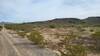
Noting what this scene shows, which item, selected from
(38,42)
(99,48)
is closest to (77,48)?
(99,48)

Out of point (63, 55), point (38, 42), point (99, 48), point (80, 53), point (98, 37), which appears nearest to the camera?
point (80, 53)

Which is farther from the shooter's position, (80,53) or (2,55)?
(2,55)

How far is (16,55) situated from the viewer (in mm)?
27750

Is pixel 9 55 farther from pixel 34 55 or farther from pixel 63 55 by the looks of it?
pixel 63 55

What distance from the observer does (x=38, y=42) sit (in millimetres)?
44469

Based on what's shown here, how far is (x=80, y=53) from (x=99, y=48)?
13.7m

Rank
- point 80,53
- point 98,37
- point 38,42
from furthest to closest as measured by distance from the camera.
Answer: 1. point 38,42
2. point 98,37
3. point 80,53

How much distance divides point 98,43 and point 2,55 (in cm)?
1498

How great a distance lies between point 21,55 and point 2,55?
6.89ft

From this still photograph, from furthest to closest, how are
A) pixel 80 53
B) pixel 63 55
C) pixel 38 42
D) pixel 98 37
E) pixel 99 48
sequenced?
1. pixel 38 42
2. pixel 98 37
3. pixel 99 48
4. pixel 63 55
5. pixel 80 53

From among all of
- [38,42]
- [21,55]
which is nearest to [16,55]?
[21,55]

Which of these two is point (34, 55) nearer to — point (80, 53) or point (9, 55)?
point (9, 55)

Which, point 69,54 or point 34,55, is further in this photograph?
point 34,55

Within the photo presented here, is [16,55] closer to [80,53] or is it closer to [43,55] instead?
[43,55]
